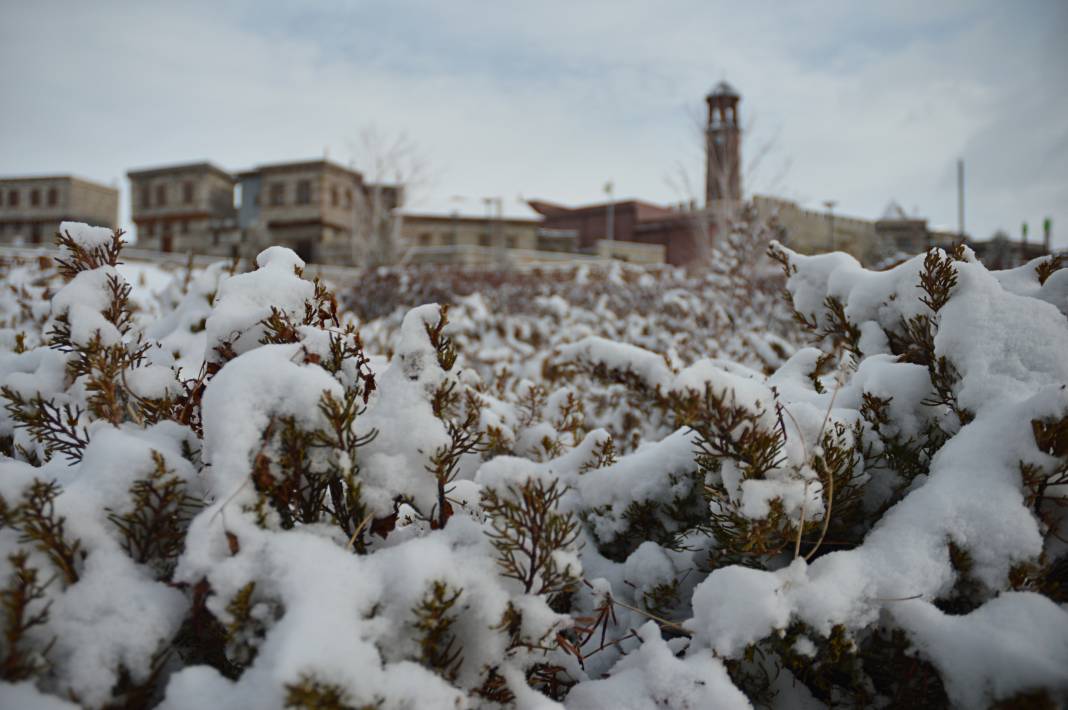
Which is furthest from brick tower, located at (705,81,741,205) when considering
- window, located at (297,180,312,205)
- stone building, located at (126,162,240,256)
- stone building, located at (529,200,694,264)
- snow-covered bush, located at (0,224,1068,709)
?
stone building, located at (126,162,240,256)

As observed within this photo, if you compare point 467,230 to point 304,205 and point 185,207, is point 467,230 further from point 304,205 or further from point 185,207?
point 185,207

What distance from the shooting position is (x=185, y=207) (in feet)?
122

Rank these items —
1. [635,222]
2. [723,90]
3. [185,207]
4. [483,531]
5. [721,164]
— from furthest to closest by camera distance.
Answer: [635,222] → [185,207] → [723,90] → [721,164] → [483,531]

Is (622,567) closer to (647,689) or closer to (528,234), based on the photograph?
(647,689)

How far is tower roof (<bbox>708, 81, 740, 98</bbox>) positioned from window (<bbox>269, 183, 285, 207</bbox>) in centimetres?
2518

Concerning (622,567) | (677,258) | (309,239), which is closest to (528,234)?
(677,258)

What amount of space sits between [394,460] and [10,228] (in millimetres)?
56065

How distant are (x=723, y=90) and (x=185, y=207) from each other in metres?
33.2

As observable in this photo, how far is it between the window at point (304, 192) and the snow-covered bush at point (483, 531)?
35.9 meters

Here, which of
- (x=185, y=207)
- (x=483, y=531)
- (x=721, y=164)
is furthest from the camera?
(x=185, y=207)

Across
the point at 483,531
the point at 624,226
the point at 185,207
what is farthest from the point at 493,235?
the point at 483,531

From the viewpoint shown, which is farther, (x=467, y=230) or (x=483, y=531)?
(x=467, y=230)

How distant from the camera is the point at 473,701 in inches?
43.5

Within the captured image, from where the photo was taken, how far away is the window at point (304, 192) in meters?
34.4
